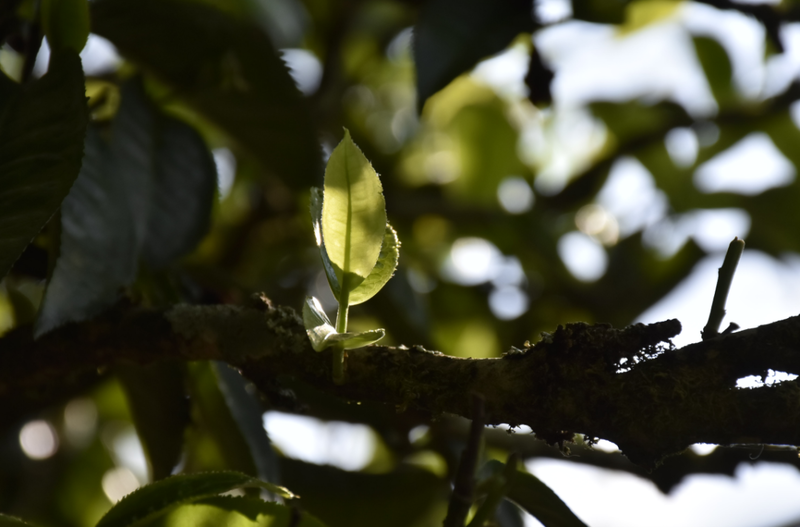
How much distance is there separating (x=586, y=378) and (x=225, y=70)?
580mm

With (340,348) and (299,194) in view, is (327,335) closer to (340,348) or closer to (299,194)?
(340,348)

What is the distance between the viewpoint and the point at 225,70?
2.55 feet

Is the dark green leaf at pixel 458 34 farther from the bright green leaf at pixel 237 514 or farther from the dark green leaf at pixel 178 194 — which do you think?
the bright green leaf at pixel 237 514

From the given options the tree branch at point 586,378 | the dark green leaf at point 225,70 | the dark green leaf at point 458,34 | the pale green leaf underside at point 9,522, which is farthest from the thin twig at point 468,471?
the dark green leaf at point 225,70

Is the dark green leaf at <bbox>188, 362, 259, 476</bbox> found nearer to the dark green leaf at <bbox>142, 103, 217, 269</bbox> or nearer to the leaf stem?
the dark green leaf at <bbox>142, 103, 217, 269</bbox>

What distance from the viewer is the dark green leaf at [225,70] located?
0.70m

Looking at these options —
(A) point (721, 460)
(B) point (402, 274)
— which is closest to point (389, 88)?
(B) point (402, 274)

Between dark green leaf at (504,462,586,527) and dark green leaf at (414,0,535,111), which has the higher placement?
dark green leaf at (414,0,535,111)

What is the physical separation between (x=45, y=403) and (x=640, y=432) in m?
0.74

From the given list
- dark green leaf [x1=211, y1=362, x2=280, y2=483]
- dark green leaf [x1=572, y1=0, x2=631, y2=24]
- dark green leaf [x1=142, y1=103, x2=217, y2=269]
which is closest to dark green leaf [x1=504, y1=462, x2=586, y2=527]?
dark green leaf [x1=211, y1=362, x2=280, y2=483]

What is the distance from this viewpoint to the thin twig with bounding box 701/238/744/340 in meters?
0.38

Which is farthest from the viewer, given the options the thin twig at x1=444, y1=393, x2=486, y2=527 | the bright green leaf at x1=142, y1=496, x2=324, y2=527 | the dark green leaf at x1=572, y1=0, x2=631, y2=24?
the dark green leaf at x1=572, y1=0, x2=631, y2=24

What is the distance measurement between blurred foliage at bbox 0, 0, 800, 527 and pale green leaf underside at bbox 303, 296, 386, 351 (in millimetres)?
93

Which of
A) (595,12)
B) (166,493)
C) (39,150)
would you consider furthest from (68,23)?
(595,12)
